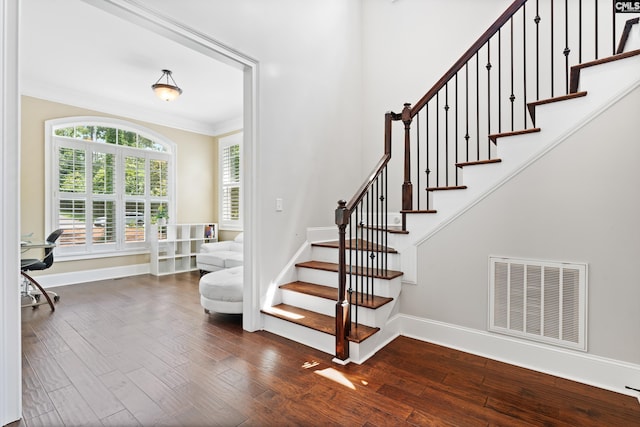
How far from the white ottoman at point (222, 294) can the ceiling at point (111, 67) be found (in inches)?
110

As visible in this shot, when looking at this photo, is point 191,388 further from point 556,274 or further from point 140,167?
point 140,167

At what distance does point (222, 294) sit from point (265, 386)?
53.2 inches

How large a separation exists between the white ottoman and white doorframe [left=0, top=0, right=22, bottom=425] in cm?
161

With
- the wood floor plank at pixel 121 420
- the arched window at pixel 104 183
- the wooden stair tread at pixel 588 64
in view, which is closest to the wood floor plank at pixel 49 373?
the wood floor plank at pixel 121 420

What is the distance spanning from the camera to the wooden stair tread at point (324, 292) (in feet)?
8.20

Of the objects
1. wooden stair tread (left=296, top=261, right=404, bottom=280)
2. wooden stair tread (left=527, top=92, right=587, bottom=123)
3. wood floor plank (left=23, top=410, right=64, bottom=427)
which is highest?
wooden stair tread (left=527, top=92, right=587, bottom=123)

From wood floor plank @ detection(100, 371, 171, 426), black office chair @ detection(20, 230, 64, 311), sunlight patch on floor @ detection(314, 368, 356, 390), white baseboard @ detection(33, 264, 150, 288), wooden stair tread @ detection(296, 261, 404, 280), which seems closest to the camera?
wood floor plank @ detection(100, 371, 171, 426)

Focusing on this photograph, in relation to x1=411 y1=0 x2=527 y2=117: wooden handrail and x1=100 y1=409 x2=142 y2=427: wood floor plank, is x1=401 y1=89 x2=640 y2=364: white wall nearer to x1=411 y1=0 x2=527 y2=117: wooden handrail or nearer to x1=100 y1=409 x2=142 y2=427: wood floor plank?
x1=411 y1=0 x2=527 y2=117: wooden handrail

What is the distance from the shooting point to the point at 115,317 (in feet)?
10.7

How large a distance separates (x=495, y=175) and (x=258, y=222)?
6.74ft

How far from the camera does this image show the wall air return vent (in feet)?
6.77

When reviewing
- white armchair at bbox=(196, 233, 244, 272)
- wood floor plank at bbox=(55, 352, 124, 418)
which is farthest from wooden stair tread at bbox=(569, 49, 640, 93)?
white armchair at bbox=(196, 233, 244, 272)

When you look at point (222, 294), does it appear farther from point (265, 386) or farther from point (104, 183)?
point (104, 183)

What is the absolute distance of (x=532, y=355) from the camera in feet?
7.22
